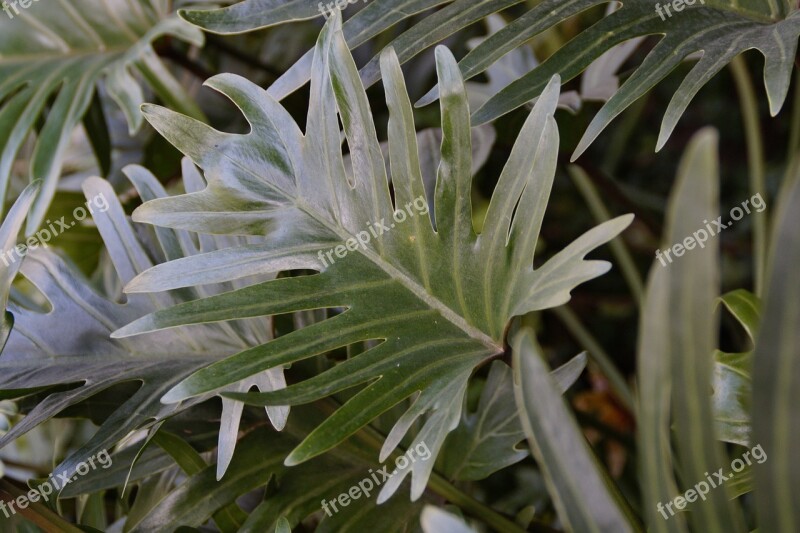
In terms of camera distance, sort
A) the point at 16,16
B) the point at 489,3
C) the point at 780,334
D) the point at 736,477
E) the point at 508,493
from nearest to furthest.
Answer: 1. the point at 780,334
2. the point at 736,477
3. the point at 489,3
4. the point at 16,16
5. the point at 508,493

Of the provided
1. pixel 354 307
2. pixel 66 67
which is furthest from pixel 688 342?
pixel 66 67

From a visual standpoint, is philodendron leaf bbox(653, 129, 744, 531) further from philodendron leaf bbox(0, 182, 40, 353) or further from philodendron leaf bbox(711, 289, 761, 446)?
philodendron leaf bbox(0, 182, 40, 353)

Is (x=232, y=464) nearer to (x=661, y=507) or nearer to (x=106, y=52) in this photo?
(x=661, y=507)

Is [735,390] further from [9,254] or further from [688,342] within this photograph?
[9,254]

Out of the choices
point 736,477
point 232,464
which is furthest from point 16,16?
point 736,477

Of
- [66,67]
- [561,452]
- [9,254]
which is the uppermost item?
[66,67]

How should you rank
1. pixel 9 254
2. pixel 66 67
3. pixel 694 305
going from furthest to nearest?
pixel 66 67 < pixel 9 254 < pixel 694 305

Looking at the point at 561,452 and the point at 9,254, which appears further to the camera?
the point at 9,254
